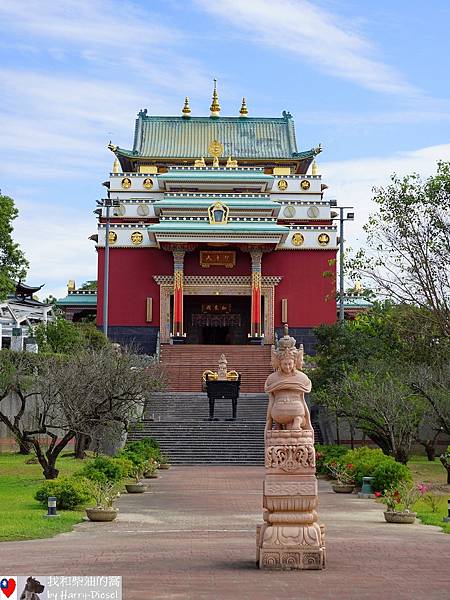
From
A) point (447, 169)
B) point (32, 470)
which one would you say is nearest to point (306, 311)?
point (32, 470)

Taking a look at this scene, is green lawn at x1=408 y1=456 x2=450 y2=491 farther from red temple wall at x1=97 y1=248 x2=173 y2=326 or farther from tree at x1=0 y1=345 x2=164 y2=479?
red temple wall at x1=97 y1=248 x2=173 y2=326

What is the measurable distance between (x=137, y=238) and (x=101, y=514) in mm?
36168

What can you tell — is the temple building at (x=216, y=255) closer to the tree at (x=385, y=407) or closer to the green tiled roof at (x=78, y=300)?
the green tiled roof at (x=78, y=300)

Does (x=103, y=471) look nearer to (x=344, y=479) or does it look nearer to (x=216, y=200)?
(x=344, y=479)

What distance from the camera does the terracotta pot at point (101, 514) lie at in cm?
1742

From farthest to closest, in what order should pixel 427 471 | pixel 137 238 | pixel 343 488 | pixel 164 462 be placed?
pixel 137 238
pixel 164 462
pixel 427 471
pixel 343 488

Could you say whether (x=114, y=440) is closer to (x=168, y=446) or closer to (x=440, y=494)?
(x=168, y=446)

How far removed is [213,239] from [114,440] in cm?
1966

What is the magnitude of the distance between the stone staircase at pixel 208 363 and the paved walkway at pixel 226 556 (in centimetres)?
2196

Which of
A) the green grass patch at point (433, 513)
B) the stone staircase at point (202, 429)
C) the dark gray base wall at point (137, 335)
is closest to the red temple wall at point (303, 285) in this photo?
the dark gray base wall at point (137, 335)

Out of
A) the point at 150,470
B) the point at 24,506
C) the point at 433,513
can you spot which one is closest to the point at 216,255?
the point at 150,470

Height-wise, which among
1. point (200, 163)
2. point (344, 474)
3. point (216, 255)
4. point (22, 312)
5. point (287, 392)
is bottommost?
point (344, 474)

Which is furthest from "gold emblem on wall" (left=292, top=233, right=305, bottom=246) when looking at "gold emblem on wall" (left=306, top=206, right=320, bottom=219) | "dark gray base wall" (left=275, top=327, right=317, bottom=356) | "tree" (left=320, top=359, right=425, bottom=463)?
"tree" (left=320, top=359, right=425, bottom=463)

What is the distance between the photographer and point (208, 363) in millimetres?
44938
